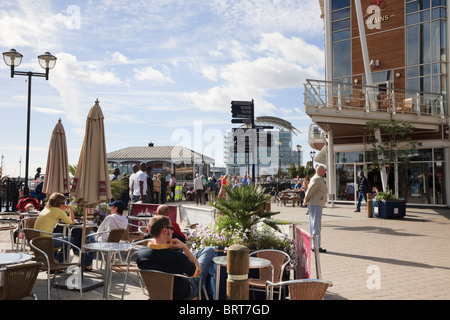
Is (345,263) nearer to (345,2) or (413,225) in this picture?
(413,225)

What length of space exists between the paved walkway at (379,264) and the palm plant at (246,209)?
1.38 m

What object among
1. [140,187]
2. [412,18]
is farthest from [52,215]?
[412,18]

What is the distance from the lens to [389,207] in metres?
15.0

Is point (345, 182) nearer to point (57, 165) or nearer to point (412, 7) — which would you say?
point (412, 7)

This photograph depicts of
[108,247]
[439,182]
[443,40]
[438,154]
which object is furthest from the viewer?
[443,40]

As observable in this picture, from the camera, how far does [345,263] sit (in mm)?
7383

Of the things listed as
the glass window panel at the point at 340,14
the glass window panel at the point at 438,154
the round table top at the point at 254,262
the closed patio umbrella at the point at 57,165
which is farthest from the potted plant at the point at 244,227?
the glass window panel at the point at 340,14

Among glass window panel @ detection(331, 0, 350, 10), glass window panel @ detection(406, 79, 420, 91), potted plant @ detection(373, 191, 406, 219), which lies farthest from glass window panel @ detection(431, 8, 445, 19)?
potted plant @ detection(373, 191, 406, 219)

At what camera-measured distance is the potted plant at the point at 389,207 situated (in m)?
15.0

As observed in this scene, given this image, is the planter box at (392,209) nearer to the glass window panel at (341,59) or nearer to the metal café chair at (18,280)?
the glass window panel at (341,59)

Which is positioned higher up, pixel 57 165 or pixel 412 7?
pixel 412 7

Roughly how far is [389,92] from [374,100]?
39.7 inches
